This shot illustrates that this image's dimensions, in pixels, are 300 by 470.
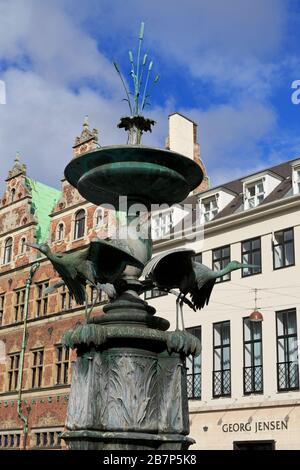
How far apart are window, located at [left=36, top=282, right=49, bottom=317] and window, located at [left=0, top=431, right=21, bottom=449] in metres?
5.58

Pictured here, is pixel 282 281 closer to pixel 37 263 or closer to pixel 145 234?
pixel 37 263

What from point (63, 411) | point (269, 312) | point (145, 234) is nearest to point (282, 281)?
point (269, 312)

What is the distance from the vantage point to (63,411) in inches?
1112

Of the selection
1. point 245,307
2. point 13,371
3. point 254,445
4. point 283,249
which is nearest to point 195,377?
point 245,307

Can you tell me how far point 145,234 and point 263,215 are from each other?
18106 mm

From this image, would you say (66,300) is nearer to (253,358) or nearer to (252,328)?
(252,328)

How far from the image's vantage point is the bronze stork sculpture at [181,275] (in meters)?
7.33

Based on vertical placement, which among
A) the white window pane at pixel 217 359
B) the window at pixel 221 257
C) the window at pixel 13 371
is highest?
the window at pixel 221 257

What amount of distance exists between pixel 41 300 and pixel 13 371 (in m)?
3.71

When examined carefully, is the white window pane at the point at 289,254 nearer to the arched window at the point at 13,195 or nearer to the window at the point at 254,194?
the window at the point at 254,194

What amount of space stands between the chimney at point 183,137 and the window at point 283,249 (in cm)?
1050

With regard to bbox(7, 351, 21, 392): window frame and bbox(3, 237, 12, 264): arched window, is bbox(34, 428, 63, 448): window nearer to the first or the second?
bbox(7, 351, 21, 392): window frame

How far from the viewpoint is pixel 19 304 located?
33375 millimetres

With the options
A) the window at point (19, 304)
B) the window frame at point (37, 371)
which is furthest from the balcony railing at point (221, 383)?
the window at point (19, 304)
